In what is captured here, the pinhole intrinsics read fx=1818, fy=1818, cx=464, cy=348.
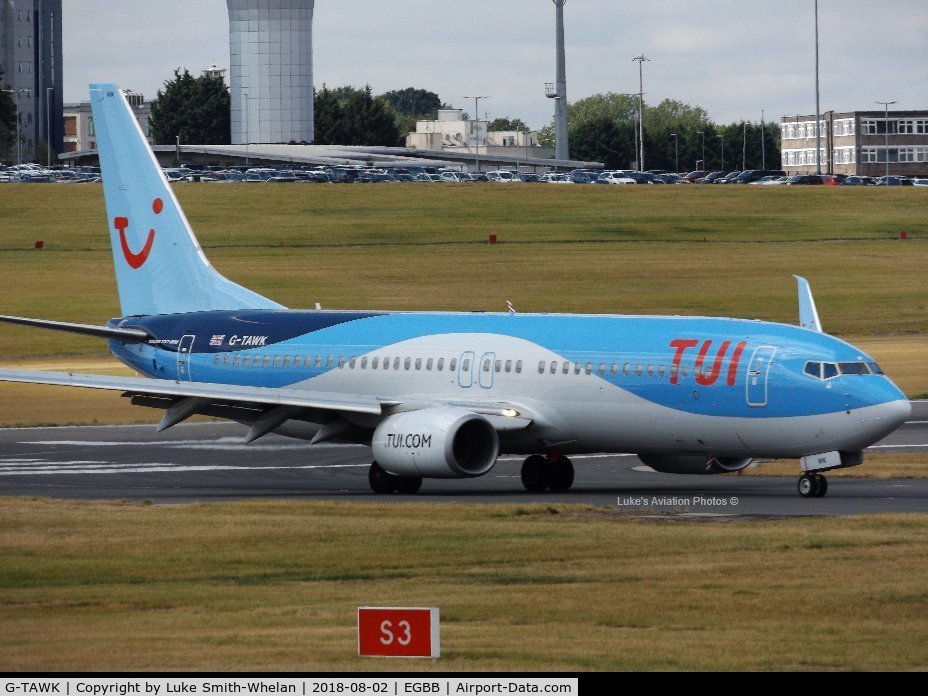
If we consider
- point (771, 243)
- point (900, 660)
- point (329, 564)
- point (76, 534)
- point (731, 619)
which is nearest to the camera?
point (900, 660)

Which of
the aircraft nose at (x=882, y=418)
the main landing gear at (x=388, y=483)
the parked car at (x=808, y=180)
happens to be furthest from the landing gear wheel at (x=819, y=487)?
the parked car at (x=808, y=180)

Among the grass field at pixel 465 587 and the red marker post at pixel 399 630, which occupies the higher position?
the red marker post at pixel 399 630

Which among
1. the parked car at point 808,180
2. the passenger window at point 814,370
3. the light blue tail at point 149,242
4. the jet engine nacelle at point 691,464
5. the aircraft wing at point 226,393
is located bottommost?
the jet engine nacelle at point 691,464

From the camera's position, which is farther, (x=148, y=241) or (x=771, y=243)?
(x=771, y=243)

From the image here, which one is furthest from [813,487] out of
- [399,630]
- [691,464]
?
[399,630]

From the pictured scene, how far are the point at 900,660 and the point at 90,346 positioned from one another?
74108 mm

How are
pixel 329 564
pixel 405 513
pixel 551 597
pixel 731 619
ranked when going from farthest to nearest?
1. pixel 405 513
2. pixel 329 564
3. pixel 551 597
4. pixel 731 619

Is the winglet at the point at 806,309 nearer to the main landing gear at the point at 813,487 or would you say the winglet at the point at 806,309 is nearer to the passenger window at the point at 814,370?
the main landing gear at the point at 813,487

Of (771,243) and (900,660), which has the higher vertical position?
(771,243)

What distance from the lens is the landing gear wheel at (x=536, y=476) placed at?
140 ft

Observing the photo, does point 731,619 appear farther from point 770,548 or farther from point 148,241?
point 148,241

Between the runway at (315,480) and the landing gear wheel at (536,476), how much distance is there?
69cm

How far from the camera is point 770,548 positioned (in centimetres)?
2980

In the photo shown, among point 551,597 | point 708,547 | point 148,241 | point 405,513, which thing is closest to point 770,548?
point 708,547
